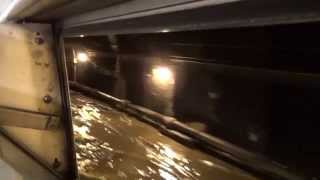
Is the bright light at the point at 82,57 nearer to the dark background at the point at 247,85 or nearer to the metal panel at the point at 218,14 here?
the dark background at the point at 247,85

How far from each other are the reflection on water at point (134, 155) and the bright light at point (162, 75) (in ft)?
1.30

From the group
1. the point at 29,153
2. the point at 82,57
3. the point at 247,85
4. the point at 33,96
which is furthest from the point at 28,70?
the point at 82,57

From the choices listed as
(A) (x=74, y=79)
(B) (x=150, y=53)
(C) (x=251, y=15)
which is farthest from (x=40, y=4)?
(A) (x=74, y=79)

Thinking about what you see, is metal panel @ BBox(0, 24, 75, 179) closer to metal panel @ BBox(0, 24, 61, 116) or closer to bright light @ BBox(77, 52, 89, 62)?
metal panel @ BBox(0, 24, 61, 116)

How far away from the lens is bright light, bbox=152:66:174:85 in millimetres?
2821

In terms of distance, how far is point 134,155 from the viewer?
248 cm

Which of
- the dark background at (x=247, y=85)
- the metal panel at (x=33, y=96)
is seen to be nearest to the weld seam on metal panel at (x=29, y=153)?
the metal panel at (x=33, y=96)

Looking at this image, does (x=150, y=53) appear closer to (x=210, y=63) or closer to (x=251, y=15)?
(x=210, y=63)

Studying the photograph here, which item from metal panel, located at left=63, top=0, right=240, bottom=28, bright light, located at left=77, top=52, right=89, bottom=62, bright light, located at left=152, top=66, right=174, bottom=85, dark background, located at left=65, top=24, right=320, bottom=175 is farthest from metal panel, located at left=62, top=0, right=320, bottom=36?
bright light, located at left=77, top=52, right=89, bottom=62

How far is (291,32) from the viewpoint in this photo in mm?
1485

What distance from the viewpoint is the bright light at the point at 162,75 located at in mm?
2821

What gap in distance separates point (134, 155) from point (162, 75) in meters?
0.72

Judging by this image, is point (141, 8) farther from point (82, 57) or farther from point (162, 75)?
point (82, 57)

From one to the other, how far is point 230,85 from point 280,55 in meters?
0.58
